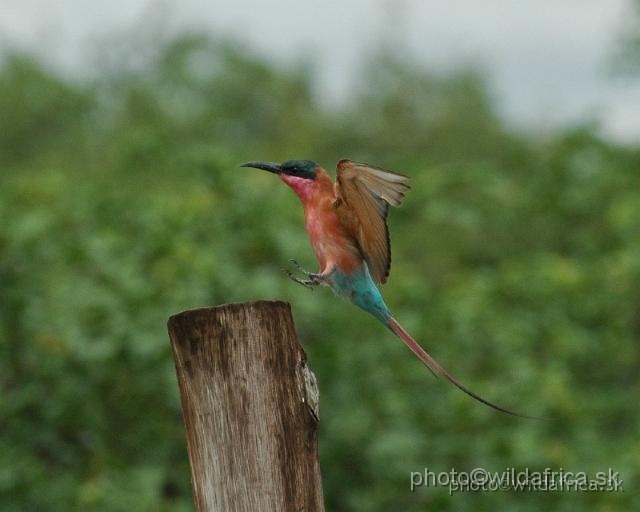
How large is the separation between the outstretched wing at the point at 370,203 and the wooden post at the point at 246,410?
85 centimetres

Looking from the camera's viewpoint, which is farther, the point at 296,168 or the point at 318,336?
the point at 318,336

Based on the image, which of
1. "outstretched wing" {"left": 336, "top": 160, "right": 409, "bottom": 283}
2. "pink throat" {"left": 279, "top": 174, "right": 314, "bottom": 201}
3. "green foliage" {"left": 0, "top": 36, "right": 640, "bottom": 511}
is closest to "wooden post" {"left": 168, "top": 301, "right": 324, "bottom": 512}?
"outstretched wing" {"left": 336, "top": 160, "right": 409, "bottom": 283}

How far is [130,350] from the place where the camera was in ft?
20.3

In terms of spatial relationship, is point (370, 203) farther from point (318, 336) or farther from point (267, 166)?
point (318, 336)

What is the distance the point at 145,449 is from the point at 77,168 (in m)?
8.15

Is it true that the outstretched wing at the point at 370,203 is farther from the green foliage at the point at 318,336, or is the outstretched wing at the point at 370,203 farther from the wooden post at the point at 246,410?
the green foliage at the point at 318,336

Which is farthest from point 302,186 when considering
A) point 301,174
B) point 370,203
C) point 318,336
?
point 318,336

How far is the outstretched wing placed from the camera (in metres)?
4.18

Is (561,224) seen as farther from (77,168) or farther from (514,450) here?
(77,168)

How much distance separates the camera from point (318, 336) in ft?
22.6

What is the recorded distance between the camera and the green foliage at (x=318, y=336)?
619 centimetres

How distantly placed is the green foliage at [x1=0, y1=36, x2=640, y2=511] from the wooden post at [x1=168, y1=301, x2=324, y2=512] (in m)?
2.43

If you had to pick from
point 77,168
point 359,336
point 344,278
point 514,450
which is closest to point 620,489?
point 514,450

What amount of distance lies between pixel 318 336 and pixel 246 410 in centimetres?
348
